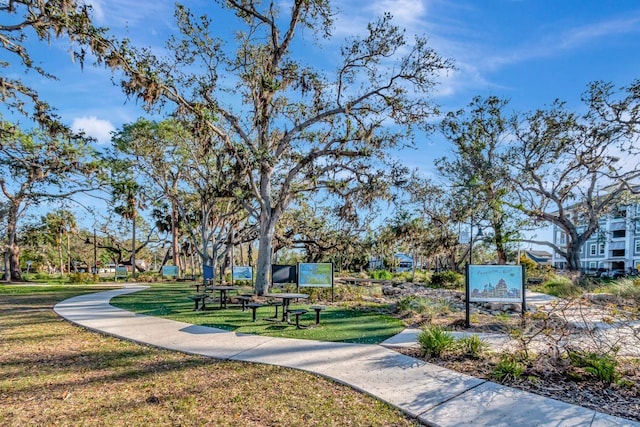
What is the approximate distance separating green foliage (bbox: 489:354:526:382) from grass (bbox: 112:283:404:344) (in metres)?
2.28

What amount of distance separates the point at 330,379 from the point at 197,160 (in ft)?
58.6

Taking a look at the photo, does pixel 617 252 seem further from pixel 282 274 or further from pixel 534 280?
pixel 282 274

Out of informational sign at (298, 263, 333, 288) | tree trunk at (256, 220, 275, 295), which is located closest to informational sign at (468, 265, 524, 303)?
informational sign at (298, 263, 333, 288)

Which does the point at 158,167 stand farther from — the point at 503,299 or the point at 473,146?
the point at 503,299

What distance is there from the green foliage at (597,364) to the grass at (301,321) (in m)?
2.97

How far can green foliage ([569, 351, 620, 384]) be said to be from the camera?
4.56 metres

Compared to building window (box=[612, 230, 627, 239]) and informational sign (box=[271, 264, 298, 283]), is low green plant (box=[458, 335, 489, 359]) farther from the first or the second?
building window (box=[612, 230, 627, 239])

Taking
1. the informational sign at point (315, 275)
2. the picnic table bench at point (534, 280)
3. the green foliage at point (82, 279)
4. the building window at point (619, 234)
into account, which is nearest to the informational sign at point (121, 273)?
the green foliage at point (82, 279)

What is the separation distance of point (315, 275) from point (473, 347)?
7.51m

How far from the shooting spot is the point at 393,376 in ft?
16.0

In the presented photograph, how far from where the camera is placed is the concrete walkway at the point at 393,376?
371cm

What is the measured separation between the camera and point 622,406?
3.96 m

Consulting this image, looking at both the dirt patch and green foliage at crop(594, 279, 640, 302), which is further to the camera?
green foliage at crop(594, 279, 640, 302)

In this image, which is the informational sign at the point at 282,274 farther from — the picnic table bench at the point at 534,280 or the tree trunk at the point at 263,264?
the picnic table bench at the point at 534,280
